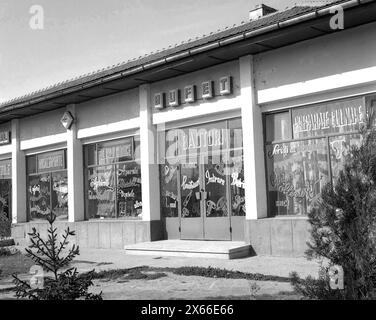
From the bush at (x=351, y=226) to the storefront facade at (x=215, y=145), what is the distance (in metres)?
3.72

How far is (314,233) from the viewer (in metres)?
4.81

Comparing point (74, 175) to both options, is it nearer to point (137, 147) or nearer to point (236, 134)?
point (137, 147)

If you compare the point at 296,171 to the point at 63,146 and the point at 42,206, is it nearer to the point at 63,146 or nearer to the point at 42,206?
the point at 63,146

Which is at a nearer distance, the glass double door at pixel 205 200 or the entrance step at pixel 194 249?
the entrance step at pixel 194 249

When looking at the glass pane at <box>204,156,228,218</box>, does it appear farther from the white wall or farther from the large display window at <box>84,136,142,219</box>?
the large display window at <box>84,136,142,219</box>

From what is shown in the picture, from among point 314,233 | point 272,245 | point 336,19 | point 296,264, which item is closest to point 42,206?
point 272,245

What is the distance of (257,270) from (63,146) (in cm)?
948

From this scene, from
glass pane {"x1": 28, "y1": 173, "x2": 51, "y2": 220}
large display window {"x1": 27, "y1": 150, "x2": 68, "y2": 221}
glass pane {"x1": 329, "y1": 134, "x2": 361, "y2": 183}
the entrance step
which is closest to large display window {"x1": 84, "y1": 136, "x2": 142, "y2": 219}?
large display window {"x1": 27, "y1": 150, "x2": 68, "y2": 221}

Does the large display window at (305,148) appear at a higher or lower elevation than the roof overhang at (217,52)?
lower

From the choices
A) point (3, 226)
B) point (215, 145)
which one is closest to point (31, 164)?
point (3, 226)

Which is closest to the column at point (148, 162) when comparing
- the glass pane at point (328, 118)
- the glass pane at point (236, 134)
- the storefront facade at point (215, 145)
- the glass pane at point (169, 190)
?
the storefront facade at point (215, 145)

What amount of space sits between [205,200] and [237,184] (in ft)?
3.44

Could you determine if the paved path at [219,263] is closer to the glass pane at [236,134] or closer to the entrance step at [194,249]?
the entrance step at [194,249]

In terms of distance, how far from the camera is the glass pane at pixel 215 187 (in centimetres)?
1183
